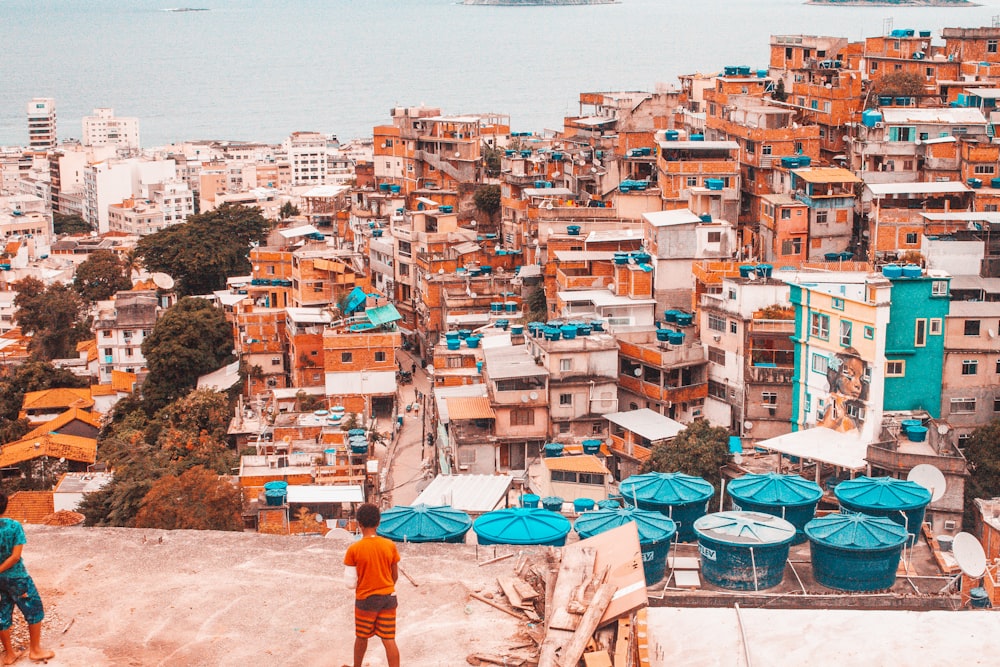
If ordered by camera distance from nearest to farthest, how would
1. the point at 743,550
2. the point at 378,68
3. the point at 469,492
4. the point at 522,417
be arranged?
the point at 743,550, the point at 469,492, the point at 522,417, the point at 378,68

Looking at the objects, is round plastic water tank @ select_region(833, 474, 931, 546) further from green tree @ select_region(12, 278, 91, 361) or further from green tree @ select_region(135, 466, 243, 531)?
green tree @ select_region(12, 278, 91, 361)

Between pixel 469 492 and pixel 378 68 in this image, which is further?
pixel 378 68

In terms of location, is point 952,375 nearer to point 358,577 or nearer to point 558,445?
point 558,445

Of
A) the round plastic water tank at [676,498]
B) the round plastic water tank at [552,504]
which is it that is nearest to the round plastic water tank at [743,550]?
the round plastic water tank at [676,498]

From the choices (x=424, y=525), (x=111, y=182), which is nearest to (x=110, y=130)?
(x=111, y=182)

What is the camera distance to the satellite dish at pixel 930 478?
16.2m

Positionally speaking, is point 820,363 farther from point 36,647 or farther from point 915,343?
point 36,647

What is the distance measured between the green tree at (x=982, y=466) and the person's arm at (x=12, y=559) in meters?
13.4

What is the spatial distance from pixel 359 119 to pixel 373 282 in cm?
7783

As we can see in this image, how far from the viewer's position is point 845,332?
19.1m

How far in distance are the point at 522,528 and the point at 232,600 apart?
14.7 ft

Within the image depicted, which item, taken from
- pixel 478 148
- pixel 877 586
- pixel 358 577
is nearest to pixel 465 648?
pixel 358 577

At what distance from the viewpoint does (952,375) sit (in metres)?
19.8

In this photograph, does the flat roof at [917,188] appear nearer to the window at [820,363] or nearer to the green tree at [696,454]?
the window at [820,363]
